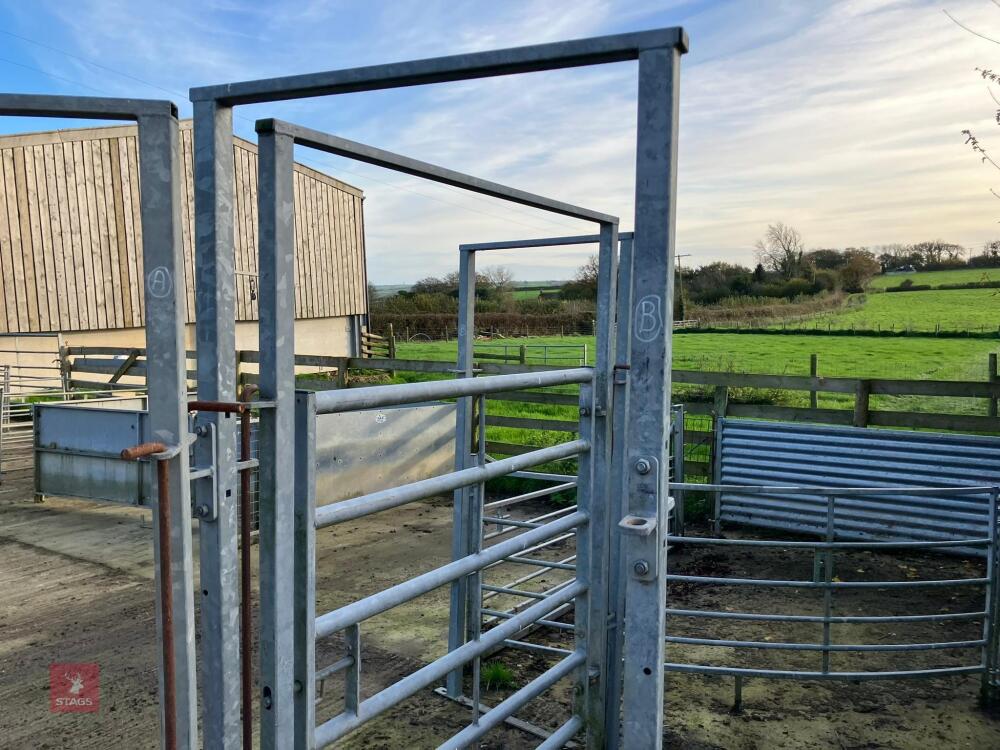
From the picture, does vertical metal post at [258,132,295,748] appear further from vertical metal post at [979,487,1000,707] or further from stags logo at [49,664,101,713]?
vertical metal post at [979,487,1000,707]

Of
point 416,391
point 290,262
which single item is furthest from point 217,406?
point 416,391

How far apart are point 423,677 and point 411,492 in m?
0.55

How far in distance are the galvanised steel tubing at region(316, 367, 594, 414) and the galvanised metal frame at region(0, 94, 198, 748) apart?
0.29 metres

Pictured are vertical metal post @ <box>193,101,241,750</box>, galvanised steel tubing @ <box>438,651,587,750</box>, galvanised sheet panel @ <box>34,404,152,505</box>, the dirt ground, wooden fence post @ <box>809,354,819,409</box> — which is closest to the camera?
vertical metal post @ <box>193,101,241,750</box>

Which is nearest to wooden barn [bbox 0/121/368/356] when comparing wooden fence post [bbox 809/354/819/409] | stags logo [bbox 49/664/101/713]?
wooden fence post [bbox 809/354/819/409]

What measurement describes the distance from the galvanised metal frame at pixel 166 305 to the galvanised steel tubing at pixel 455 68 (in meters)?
0.19

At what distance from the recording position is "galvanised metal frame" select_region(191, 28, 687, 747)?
5.09ft

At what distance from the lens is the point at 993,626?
12.3ft

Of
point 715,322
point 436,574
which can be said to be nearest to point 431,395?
point 436,574

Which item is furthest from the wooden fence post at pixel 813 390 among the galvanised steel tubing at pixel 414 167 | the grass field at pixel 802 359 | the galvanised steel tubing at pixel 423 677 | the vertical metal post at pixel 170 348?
the vertical metal post at pixel 170 348

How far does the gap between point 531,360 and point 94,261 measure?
11.6 meters

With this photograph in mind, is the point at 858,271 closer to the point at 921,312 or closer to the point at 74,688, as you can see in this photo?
the point at 921,312

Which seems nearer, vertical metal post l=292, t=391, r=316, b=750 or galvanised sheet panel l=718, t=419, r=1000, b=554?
vertical metal post l=292, t=391, r=316, b=750

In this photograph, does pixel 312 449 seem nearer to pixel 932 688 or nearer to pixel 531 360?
pixel 932 688
